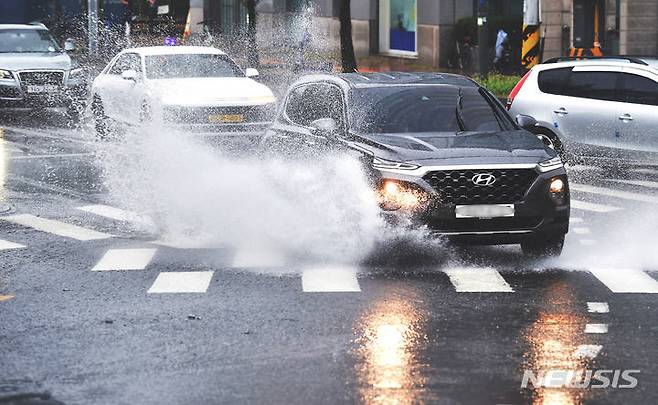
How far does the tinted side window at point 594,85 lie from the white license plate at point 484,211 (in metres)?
8.08

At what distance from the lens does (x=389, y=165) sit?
12.2 meters

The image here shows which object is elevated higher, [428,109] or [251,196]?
[428,109]

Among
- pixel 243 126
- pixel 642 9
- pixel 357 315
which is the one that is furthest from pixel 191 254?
pixel 642 9

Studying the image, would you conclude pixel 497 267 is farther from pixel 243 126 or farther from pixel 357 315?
pixel 243 126

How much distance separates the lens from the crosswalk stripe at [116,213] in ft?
50.9

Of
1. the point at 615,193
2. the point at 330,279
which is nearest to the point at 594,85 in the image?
the point at 615,193

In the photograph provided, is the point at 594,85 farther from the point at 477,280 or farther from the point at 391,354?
the point at 391,354

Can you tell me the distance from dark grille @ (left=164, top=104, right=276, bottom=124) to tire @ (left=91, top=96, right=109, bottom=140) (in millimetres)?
3059

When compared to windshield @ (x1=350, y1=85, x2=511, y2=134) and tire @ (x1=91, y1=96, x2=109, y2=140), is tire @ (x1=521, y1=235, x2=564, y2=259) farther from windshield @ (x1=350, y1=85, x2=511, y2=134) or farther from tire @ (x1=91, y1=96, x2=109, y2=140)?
tire @ (x1=91, y1=96, x2=109, y2=140)

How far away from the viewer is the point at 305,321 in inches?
391

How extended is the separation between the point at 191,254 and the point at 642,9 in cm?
2625

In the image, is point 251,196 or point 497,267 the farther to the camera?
point 251,196

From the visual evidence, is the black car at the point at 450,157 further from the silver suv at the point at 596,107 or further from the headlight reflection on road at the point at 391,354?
the silver suv at the point at 596,107

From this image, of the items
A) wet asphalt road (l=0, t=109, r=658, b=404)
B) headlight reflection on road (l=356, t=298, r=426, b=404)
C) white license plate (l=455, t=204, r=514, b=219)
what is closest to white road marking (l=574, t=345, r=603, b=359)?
wet asphalt road (l=0, t=109, r=658, b=404)
